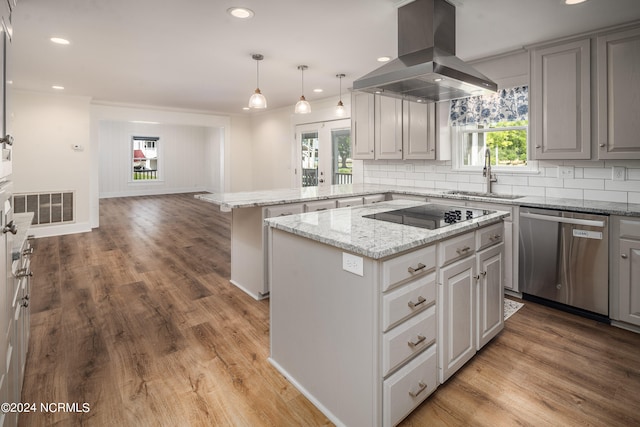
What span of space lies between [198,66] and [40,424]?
377cm

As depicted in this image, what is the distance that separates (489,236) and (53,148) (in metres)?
6.68

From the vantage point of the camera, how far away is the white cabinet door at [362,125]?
195 inches

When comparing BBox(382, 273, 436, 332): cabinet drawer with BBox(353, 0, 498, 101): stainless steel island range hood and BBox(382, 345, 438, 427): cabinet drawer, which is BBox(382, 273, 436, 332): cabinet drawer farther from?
BBox(353, 0, 498, 101): stainless steel island range hood

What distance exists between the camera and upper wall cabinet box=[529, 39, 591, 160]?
10.1 ft

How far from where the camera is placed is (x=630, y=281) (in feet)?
8.63

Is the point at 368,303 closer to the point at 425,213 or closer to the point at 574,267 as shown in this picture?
the point at 425,213

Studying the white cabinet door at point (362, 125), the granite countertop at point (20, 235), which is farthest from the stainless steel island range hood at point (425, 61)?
the white cabinet door at point (362, 125)

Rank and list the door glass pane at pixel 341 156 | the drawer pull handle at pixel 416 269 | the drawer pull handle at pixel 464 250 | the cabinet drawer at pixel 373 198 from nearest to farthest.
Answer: the drawer pull handle at pixel 416 269, the drawer pull handle at pixel 464 250, the cabinet drawer at pixel 373 198, the door glass pane at pixel 341 156

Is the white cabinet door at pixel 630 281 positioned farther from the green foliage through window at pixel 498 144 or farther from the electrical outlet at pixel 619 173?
the green foliage through window at pixel 498 144

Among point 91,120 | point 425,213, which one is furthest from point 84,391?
point 91,120

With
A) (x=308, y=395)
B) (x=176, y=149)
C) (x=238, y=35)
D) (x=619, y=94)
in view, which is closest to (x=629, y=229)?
(x=619, y=94)

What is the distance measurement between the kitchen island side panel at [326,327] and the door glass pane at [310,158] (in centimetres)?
482

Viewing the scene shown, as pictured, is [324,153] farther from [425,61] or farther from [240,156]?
[425,61]

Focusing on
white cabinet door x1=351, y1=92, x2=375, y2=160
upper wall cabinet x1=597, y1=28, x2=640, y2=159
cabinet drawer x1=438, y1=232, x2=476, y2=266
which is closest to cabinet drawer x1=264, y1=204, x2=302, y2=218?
cabinet drawer x1=438, y1=232, x2=476, y2=266
